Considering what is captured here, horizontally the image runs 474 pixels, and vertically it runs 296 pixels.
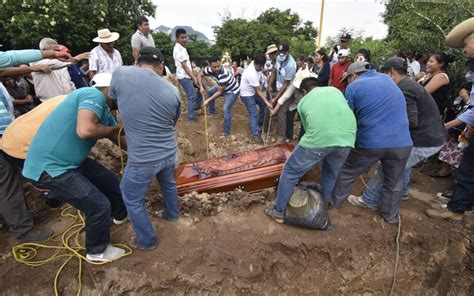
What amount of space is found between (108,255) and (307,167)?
2.18m

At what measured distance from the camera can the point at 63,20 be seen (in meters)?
12.6

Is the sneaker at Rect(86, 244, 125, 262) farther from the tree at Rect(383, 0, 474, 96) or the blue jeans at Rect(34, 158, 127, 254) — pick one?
the tree at Rect(383, 0, 474, 96)

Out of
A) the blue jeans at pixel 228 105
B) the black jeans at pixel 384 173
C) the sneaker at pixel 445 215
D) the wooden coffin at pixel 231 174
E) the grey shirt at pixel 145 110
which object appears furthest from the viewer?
the blue jeans at pixel 228 105

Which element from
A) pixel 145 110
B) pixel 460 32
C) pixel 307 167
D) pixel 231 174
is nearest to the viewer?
pixel 145 110

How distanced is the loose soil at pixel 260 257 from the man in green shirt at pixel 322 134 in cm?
65

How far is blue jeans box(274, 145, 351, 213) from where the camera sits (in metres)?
2.95

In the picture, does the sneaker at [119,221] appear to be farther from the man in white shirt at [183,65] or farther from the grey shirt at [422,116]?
the grey shirt at [422,116]

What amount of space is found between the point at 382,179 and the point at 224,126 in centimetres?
341

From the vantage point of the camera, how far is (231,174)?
3877mm

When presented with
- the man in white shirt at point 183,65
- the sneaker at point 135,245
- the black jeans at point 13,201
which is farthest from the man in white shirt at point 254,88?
the black jeans at point 13,201

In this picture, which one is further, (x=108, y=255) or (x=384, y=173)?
(x=384, y=173)

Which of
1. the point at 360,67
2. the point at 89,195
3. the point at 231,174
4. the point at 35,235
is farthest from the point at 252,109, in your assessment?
the point at 35,235

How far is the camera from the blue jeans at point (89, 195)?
7.92 ft

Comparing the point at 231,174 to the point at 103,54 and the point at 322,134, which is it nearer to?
the point at 322,134
